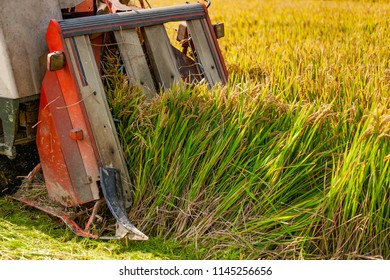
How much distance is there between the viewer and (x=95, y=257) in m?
4.08

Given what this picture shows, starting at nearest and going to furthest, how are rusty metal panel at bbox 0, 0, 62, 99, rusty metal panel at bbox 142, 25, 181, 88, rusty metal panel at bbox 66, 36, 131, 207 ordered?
1. rusty metal panel at bbox 66, 36, 131, 207
2. rusty metal panel at bbox 0, 0, 62, 99
3. rusty metal panel at bbox 142, 25, 181, 88

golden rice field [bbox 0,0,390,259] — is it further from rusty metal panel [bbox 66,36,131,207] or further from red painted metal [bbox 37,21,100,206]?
red painted metal [bbox 37,21,100,206]

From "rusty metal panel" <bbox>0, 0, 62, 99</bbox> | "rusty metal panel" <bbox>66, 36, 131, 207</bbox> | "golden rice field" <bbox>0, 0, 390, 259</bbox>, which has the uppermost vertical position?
"rusty metal panel" <bbox>0, 0, 62, 99</bbox>

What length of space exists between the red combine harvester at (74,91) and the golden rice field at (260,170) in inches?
5.5

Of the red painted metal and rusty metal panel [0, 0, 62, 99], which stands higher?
rusty metal panel [0, 0, 62, 99]

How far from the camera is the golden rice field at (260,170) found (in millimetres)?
3902

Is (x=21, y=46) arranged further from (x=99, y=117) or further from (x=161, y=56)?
(x=161, y=56)

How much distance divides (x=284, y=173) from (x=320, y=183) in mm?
200

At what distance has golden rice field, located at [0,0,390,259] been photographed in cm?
390

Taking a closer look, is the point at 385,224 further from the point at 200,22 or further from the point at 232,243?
the point at 200,22

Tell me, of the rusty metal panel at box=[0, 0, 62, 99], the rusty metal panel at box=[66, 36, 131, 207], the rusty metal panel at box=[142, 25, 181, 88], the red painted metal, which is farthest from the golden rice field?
the rusty metal panel at box=[0, 0, 62, 99]

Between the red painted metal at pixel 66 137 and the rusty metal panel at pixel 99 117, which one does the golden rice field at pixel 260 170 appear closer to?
the rusty metal panel at pixel 99 117

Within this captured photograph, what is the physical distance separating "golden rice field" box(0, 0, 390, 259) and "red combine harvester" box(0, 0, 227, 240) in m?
0.14

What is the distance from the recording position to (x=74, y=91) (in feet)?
14.5
